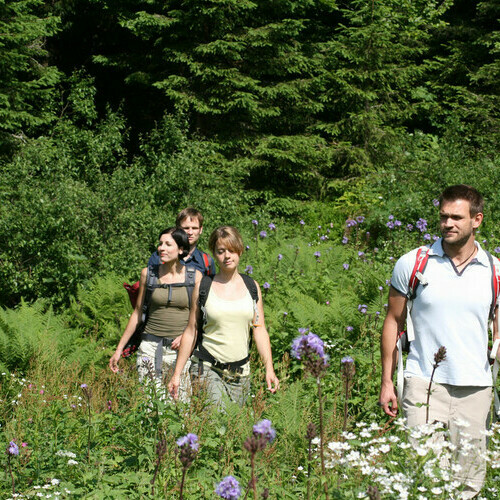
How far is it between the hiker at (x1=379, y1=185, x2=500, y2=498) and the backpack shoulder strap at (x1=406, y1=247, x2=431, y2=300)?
12 mm

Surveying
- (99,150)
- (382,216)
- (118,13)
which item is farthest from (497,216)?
(118,13)

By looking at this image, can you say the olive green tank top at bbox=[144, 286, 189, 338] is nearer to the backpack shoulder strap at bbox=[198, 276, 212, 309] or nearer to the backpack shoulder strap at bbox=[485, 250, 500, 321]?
the backpack shoulder strap at bbox=[198, 276, 212, 309]

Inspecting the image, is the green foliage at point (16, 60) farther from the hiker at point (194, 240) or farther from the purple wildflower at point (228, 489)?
the purple wildflower at point (228, 489)

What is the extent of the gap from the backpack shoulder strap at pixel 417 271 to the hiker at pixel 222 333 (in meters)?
1.25

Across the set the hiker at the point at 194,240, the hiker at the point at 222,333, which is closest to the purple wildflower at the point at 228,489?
the hiker at the point at 222,333

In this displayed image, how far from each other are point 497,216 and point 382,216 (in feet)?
5.73

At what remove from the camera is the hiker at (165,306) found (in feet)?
15.0

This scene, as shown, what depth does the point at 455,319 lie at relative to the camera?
330 centimetres

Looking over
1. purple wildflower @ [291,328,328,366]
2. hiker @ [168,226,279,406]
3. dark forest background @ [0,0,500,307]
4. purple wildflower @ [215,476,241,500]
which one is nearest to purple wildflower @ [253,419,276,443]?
purple wildflower @ [215,476,241,500]

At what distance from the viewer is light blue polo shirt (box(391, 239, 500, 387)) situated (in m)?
3.29

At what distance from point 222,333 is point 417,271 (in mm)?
1451

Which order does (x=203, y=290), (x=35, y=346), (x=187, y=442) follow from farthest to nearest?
(x=35, y=346) → (x=203, y=290) → (x=187, y=442)

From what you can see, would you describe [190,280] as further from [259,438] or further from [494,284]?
[259,438]

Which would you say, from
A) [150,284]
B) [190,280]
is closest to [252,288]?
[190,280]
